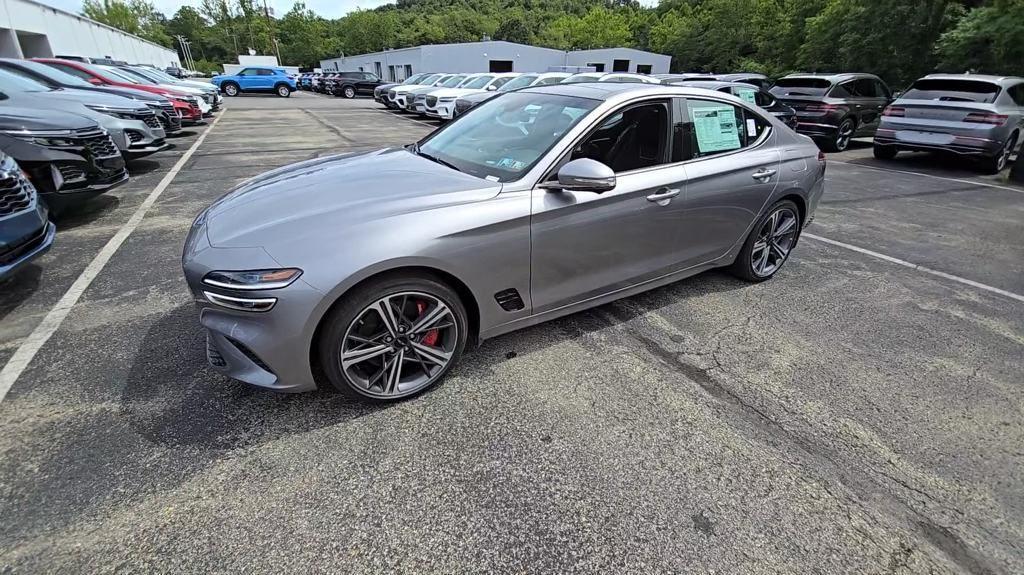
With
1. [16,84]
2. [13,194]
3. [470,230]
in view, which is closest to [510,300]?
[470,230]

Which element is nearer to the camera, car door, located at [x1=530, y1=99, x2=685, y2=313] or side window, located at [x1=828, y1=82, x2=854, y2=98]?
car door, located at [x1=530, y1=99, x2=685, y2=313]

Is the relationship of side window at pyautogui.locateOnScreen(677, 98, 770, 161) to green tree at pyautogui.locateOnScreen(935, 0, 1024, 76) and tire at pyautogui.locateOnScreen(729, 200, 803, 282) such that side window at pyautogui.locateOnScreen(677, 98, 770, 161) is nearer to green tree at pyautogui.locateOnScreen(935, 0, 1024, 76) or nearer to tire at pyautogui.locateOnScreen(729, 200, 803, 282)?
tire at pyautogui.locateOnScreen(729, 200, 803, 282)

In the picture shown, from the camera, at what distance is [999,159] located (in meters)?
9.33

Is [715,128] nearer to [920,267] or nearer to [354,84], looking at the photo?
[920,267]

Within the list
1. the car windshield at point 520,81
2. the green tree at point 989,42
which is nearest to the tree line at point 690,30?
the green tree at point 989,42

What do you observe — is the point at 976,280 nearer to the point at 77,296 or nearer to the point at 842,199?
the point at 842,199

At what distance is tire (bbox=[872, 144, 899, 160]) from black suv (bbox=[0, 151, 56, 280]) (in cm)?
1314

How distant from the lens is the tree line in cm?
1797

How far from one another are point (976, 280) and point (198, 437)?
20.0ft

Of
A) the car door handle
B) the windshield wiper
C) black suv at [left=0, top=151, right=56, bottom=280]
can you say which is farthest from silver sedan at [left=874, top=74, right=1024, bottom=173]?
black suv at [left=0, top=151, right=56, bottom=280]

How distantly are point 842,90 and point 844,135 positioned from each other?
3.36 feet

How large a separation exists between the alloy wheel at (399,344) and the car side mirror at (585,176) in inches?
36.2

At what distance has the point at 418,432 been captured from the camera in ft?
7.88

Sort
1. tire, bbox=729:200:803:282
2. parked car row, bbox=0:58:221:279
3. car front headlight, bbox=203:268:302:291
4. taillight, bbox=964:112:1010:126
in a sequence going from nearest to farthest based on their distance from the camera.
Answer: car front headlight, bbox=203:268:302:291
parked car row, bbox=0:58:221:279
tire, bbox=729:200:803:282
taillight, bbox=964:112:1010:126
